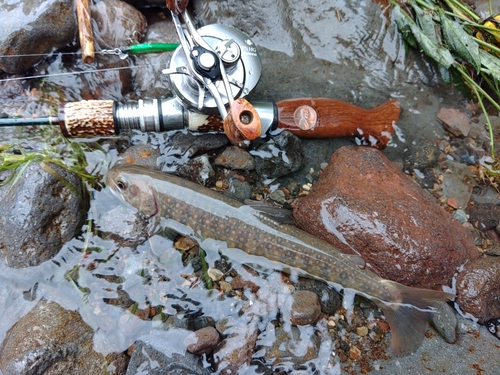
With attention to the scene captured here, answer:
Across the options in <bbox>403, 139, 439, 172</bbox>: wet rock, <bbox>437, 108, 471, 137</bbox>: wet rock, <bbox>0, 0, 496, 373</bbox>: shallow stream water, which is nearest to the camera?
<bbox>0, 0, 496, 373</bbox>: shallow stream water

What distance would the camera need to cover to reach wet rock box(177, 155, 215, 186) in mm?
4086

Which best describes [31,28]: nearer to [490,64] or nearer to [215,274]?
[215,274]

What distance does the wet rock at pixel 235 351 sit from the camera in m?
3.37

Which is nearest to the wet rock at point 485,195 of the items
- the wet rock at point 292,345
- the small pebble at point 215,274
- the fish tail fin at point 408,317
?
the fish tail fin at point 408,317

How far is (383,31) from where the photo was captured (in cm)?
452

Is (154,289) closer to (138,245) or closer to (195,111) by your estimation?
(138,245)

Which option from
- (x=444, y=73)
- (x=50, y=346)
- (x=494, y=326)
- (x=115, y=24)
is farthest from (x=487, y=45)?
(x=50, y=346)

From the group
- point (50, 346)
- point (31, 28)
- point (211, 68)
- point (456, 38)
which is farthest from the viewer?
point (456, 38)

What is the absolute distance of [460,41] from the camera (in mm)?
4195

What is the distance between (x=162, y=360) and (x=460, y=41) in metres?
4.16

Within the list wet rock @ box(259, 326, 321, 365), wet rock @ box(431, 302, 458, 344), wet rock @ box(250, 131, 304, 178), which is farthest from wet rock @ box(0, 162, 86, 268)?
wet rock @ box(431, 302, 458, 344)

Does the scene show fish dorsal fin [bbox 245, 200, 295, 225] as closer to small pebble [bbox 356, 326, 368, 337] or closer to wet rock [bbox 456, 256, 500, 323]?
small pebble [bbox 356, 326, 368, 337]

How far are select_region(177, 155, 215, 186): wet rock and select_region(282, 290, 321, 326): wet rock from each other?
1398mm

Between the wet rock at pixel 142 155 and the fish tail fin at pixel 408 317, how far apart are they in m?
2.48
